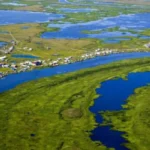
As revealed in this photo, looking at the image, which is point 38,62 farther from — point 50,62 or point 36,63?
point 50,62

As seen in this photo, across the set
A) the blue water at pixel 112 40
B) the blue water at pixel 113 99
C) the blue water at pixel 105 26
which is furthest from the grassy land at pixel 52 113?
the blue water at pixel 105 26

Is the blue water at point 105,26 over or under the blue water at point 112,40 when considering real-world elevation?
under

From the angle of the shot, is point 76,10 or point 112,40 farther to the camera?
point 76,10

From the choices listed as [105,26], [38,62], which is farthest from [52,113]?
[105,26]

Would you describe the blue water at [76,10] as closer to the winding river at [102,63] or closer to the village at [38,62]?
the winding river at [102,63]

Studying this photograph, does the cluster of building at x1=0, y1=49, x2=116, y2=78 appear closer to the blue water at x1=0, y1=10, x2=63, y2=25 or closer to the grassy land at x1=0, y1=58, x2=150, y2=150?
the grassy land at x1=0, y1=58, x2=150, y2=150

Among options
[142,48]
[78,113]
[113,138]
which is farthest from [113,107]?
[142,48]

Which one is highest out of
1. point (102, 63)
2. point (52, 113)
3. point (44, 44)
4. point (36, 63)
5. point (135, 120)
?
point (135, 120)
